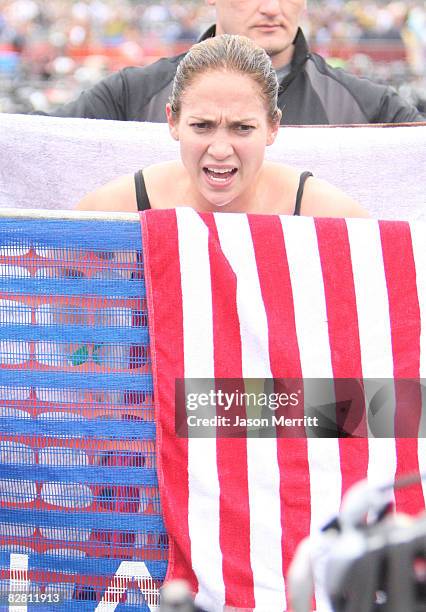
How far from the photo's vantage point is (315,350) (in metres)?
2.66

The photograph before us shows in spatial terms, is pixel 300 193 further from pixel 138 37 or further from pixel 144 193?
pixel 138 37

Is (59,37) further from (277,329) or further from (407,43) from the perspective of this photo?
(277,329)

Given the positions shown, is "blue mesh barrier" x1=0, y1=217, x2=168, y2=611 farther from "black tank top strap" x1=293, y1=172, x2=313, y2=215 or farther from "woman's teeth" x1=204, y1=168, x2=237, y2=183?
"black tank top strap" x1=293, y1=172, x2=313, y2=215

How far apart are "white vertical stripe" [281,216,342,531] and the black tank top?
556 mm

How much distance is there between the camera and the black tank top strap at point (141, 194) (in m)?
3.25

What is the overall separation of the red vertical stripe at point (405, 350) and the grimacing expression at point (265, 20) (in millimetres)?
1825

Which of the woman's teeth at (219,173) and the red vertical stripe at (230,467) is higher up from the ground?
the woman's teeth at (219,173)

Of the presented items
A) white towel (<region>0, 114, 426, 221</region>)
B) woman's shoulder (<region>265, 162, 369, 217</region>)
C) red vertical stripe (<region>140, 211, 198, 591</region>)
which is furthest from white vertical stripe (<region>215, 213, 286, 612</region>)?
white towel (<region>0, 114, 426, 221</region>)

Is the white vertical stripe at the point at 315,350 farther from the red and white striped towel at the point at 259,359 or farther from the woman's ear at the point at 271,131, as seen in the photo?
the woman's ear at the point at 271,131

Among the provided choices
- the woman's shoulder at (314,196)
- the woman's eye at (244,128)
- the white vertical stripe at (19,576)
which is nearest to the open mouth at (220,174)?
the woman's eye at (244,128)

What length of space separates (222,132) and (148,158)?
1035 millimetres

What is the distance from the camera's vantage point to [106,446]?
8.86 feet

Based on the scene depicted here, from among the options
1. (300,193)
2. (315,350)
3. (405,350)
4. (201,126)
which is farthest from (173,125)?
(405,350)

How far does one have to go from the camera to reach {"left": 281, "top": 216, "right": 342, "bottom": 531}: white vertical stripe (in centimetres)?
265
